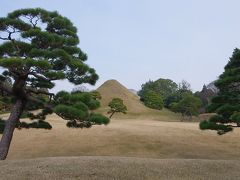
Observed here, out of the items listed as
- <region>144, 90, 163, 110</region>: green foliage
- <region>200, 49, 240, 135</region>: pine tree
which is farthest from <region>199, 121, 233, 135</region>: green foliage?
<region>144, 90, 163, 110</region>: green foliage

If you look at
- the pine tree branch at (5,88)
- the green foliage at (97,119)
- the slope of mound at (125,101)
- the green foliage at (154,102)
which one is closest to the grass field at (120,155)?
the green foliage at (97,119)

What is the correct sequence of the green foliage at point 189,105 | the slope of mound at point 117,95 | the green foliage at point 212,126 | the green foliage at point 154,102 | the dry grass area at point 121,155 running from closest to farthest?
the dry grass area at point 121,155 → the green foliage at point 212,126 → the green foliage at point 189,105 → the slope of mound at point 117,95 → the green foliage at point 154,102

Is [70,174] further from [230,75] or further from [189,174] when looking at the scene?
[230,75]

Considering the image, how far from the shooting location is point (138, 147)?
609 inches

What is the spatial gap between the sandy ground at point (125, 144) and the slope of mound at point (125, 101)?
2089 centimetres

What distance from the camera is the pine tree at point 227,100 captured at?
39.9 ft

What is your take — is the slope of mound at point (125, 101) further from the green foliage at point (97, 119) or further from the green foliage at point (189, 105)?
the green foliage at point (97, 119)

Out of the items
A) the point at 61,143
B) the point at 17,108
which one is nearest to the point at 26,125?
the point at 17,108

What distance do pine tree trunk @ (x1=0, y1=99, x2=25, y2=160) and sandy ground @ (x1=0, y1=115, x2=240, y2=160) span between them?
3236 millimetres

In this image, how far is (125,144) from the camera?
1605 centimetres

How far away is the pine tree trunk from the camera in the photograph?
10.6 meters

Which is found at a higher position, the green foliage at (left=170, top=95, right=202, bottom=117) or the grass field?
the green foliage at (left=170, top=95, right=202, bottom=117)

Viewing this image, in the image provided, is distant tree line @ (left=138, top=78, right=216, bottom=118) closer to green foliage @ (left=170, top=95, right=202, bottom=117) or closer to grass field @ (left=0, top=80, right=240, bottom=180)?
green foliage @ (left=170, top=95, right=202, bottom=117)

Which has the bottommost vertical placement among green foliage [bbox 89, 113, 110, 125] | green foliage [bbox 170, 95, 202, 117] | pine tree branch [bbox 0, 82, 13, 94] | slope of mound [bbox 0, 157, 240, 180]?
slope of mound [bbox 0, 157, 240, 180]
